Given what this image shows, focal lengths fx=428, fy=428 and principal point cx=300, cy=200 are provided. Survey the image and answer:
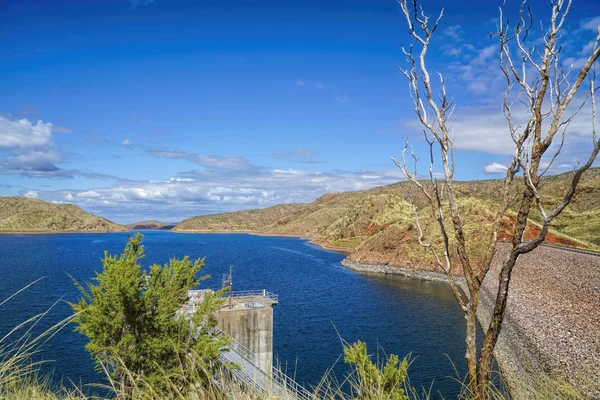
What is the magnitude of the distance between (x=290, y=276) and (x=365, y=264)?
773 inches

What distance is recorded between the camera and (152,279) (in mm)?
21203

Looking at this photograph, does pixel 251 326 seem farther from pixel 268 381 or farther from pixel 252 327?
pixel 268 381

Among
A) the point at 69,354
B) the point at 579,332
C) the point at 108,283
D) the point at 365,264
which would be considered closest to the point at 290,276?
the point at 365,264

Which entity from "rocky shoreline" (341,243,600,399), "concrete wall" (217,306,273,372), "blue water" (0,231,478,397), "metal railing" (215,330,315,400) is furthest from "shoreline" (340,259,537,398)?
"concrete wall" (217,306,273,372)

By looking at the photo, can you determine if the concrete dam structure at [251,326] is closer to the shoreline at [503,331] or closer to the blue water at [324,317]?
the blue water at [324,317]

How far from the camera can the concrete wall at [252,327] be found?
1187 inches

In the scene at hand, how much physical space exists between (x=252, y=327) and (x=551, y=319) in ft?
76.2

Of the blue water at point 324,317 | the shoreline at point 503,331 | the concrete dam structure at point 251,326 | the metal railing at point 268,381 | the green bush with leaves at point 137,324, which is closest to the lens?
the metal railing at point 268,381

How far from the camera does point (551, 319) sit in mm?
33406

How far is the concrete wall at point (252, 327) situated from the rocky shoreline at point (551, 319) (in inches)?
616

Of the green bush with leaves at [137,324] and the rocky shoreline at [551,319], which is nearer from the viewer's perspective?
the green bush with leaves at [137,324]

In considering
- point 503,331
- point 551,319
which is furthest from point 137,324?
point 551,319

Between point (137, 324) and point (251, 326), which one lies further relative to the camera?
point (251, 326)

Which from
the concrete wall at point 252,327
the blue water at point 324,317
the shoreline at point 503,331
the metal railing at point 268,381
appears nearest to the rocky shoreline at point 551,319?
the shoreline at point 503,331
